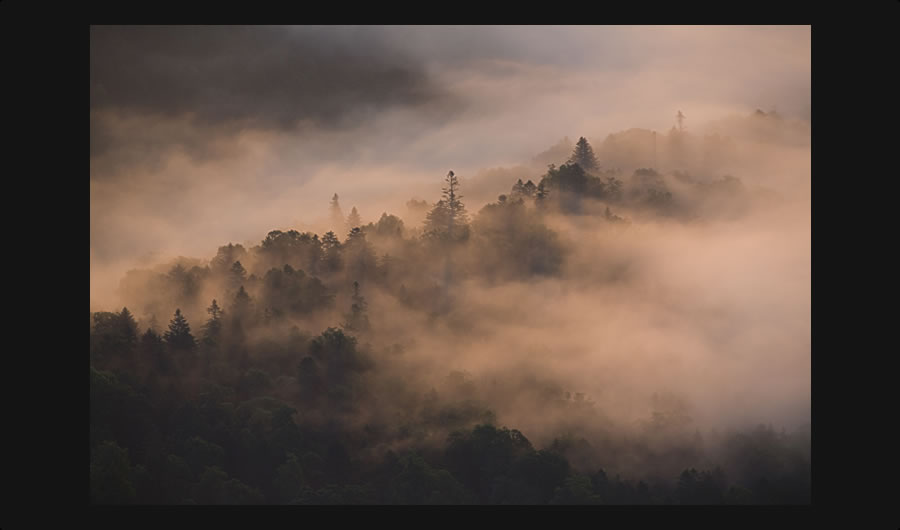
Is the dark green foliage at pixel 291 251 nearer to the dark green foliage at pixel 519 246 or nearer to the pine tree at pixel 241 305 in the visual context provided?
the pine tree at pixel 241 305

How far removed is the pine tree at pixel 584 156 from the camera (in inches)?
944

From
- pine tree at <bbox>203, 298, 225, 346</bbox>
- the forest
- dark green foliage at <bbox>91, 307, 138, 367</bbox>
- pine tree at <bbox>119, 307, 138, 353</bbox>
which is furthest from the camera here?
pine tree at <bbox>203, 298, 225, 346</bbox>

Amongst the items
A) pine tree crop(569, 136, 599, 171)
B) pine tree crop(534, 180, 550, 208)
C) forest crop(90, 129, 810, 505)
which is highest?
pine tree crop(569, 136, 599, 171)

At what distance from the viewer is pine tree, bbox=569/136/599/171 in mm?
23984

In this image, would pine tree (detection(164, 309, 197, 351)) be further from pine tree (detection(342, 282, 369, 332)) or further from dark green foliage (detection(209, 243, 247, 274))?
pine tree (detection(342, 282, 369, 332))

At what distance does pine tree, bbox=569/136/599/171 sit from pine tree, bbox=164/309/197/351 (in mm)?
8810

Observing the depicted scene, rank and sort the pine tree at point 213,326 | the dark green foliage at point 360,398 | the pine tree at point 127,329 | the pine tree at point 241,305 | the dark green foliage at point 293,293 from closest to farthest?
the dark green foliage at point 360,398 < the pine tree at point 127,329 < the pine tree at point 213,326 < the pine tree at point 241,305 < the dark green foliage at point 293,293

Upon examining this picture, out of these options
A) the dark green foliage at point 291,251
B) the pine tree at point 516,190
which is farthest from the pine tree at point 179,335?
the pine tree at point 516,190

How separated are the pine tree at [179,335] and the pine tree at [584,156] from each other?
8810 mm

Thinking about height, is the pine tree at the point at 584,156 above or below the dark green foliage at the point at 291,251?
above

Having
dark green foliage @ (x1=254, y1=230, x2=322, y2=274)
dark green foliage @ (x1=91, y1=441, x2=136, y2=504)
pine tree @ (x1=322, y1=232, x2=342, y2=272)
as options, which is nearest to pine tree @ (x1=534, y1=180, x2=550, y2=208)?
pine tree @ (x1=322, y1=232, x2=342, y2=272)

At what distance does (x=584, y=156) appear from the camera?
2417 cm

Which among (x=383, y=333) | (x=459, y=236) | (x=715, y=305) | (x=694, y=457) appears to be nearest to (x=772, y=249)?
(x=715, y=305)

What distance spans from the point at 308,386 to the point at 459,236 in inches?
177
